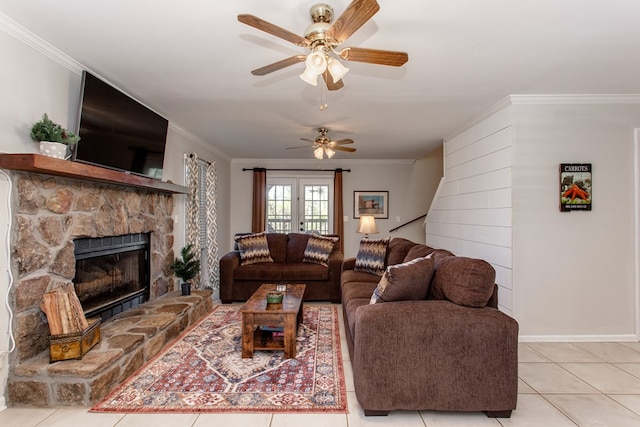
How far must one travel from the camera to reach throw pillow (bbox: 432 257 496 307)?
216cm

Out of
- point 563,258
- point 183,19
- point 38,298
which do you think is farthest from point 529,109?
point 38,298

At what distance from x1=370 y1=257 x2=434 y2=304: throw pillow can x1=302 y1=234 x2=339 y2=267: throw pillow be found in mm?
2715

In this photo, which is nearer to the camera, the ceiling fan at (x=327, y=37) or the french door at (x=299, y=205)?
the ceiling fan at (x=327, y=37)

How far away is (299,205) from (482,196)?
418cm

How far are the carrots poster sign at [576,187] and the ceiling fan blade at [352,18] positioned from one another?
2917mm

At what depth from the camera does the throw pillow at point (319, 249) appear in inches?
202

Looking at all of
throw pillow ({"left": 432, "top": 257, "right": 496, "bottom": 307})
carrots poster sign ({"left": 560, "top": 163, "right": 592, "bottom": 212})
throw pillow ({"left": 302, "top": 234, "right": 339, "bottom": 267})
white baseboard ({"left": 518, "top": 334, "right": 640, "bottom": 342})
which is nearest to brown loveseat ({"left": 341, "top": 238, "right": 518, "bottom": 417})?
throw pillow ({"left": 432, "top": 257, "right": 496, "bottom": 307})

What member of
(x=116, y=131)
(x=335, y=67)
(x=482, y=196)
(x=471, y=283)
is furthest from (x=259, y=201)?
(x=471, y=283)

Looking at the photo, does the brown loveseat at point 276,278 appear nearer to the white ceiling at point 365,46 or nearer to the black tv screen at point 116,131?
the black tv screen at point 116,131

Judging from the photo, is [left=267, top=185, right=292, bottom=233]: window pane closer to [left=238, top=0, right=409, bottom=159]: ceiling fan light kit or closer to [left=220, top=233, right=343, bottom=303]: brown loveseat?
[left=220, top=233, right=343, bottom=303]: brown loveseat

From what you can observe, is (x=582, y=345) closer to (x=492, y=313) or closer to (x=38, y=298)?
(x=492, y=313)

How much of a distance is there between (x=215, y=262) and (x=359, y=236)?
309cm

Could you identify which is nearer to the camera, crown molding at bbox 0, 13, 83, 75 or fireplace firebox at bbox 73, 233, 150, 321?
crown molding at bbox 0, 13, 83, 75

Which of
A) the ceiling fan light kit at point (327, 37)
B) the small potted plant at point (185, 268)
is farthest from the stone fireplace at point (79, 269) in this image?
the ceiling fan light kit at point (327, 37)
